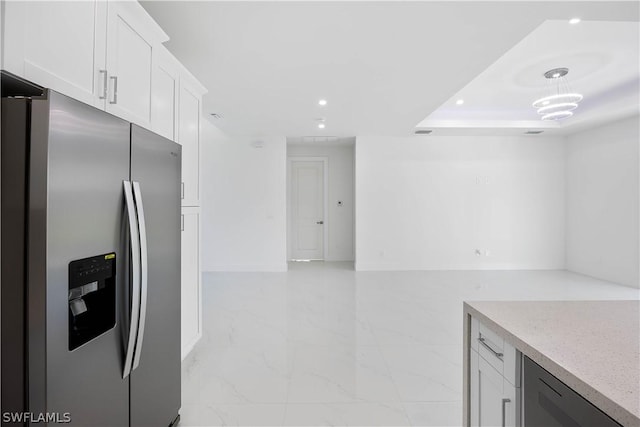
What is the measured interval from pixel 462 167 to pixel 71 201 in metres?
6.57


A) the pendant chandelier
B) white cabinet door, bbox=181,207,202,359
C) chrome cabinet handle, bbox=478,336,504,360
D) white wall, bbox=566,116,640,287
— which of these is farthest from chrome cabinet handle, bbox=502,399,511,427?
white wall, bbox=566,116,640,287

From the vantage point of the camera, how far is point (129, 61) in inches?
64.0

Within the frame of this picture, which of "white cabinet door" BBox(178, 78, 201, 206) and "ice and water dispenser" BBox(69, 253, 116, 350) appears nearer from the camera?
"ice and water dispenser" BBox(69, 253, 116, 350)

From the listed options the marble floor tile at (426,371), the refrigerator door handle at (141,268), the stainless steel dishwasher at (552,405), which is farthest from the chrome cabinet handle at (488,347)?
the refrigerator door handle at (141,268)

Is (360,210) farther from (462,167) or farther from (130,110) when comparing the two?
(130,110)

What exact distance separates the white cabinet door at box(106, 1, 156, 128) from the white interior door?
549 cm

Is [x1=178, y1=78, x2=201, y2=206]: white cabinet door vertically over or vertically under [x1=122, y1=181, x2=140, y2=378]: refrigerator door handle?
over

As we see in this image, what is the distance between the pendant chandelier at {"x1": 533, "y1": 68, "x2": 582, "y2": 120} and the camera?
3.68m

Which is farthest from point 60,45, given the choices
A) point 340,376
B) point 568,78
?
point 568,78

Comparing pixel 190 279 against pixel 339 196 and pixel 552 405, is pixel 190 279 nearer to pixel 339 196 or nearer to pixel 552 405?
pixel 552 405

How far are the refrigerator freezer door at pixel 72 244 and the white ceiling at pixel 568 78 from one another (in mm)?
3457

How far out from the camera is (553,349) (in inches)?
37.4

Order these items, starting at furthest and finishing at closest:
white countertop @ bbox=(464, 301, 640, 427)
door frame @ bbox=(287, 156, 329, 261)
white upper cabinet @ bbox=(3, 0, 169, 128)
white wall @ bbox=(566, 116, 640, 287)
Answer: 1. door frame @ bbox=(287, 156, 329, 261)
2. white wall @ bbox=(566, 116, 640, 287)
3. white upper cabinet @ bbox=(3, 0, 169, 128)
4. white countertop @ bbox=(464, 301, 640, 427)

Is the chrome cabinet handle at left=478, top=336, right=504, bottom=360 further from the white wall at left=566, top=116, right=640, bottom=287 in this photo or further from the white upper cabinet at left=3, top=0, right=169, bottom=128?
the white wall at left=566, top=116, right=640, bottom=287
